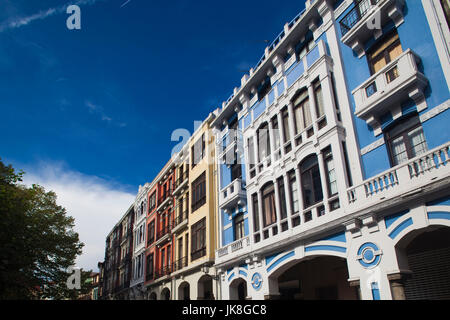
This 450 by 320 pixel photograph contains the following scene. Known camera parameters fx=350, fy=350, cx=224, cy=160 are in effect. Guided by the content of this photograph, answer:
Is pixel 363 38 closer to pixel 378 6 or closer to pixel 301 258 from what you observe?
pixel 378 6

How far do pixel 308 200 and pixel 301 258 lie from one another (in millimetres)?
2358

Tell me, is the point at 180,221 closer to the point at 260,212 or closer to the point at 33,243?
the point at 33,243

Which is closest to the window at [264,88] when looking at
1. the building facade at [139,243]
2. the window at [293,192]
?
the window at [293,192]

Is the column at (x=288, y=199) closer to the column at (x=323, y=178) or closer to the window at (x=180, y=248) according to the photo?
the column at (x=323, y=178)

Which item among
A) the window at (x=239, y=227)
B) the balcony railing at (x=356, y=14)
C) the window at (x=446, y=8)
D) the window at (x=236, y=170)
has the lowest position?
the window at (x=239, y=227)

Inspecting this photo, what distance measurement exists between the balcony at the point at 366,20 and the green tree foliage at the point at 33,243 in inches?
659

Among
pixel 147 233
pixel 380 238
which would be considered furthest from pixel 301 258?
pixel 147 233

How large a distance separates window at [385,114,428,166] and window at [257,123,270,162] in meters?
7.04

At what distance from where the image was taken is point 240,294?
2039cm

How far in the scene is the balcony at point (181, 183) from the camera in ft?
92.6

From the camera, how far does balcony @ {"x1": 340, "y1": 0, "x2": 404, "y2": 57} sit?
12281 millimetres

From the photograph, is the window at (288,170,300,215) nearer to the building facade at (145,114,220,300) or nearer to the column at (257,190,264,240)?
the column at (257,190,264,240)

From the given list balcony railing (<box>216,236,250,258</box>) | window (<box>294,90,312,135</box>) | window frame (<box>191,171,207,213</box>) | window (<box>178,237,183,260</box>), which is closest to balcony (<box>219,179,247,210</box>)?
balcony railing (<box>216,236,250,258</box>)

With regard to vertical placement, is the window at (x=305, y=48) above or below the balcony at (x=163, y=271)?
above
